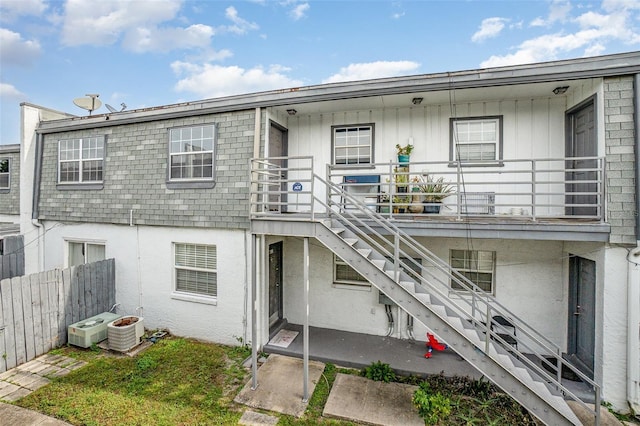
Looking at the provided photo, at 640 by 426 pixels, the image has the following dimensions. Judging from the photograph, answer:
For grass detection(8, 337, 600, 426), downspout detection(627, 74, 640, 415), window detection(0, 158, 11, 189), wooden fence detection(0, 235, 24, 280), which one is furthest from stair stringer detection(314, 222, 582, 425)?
window detection(0, 158, 11, 189)

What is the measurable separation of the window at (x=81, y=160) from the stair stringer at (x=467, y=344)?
24.4 ft

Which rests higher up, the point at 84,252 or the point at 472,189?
the point at 472,189

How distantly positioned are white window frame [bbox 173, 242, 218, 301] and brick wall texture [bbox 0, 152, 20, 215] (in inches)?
354

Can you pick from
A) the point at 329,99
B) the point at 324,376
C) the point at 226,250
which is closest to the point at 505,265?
the point at 324,376

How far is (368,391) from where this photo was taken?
520 centimetres

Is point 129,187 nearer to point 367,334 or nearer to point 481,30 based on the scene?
point 367,334

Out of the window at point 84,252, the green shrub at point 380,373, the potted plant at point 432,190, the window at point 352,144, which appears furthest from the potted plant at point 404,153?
the window at point 84,252

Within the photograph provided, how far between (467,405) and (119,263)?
886 cm

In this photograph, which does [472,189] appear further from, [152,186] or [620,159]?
[152,186]

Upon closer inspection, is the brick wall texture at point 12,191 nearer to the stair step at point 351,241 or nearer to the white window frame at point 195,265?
the white window frame at point 195,265

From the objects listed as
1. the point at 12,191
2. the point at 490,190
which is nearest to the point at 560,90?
the point at 490,190

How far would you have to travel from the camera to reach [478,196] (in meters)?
6.49

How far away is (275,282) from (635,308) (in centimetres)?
702

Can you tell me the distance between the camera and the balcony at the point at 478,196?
500cm
